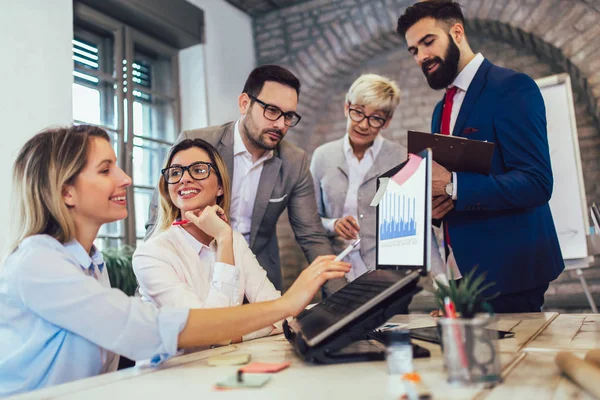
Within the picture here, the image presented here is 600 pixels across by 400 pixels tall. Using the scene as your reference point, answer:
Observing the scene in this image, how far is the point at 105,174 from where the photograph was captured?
1.21 metres

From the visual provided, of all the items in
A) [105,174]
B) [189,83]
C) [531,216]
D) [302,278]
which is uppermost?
[189,83]

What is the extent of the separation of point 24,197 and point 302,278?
2.00 ft

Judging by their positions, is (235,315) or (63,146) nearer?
(235,315)

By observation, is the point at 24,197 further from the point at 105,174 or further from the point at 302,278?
the point at 302,278

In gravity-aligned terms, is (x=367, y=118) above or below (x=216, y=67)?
below

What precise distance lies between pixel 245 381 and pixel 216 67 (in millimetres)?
3708

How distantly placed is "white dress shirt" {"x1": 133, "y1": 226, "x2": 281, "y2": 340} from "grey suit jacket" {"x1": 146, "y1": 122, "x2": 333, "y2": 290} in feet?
1.80

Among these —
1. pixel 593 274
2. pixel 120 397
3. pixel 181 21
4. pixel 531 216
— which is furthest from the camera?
pixel 181 21

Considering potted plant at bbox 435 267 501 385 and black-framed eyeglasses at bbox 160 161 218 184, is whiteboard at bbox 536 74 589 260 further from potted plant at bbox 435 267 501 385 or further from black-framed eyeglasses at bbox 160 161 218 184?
potted plant at bbox 435 267 501 385

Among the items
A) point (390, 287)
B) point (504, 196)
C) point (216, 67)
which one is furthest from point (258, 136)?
point (216, 67)

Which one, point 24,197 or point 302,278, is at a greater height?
point 24,197

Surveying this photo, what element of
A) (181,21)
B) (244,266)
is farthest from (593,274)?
(181,21)

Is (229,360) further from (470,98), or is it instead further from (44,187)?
(470,98)

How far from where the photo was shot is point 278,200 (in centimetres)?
231
